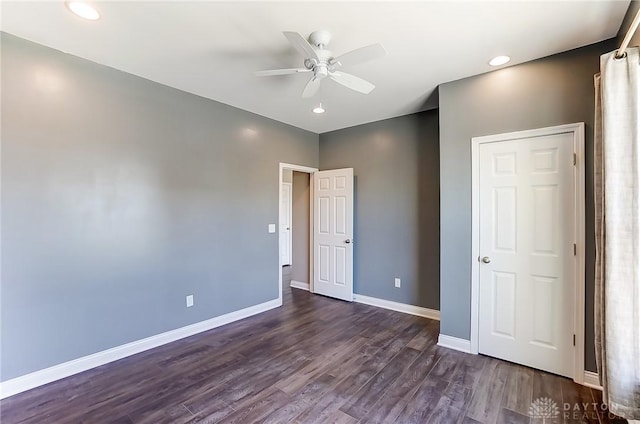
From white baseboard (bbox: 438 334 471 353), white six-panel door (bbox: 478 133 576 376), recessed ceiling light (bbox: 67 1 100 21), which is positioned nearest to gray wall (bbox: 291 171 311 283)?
white baseboard (bbox: 438 334 471 353)

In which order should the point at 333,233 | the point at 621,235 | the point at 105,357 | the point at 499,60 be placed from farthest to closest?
1. the point at 333,233
2. the point at 105,357
3. the point at 499,60
4. the point at 621,235

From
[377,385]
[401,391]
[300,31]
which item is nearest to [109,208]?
[300,31]

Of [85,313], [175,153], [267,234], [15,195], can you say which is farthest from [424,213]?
[15,195]

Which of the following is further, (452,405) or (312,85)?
(312,85)

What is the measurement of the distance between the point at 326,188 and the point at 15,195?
3670mm

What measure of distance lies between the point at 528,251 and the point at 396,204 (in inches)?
74.4

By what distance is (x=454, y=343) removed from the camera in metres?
3.02

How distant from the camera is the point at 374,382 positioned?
7.97 feet

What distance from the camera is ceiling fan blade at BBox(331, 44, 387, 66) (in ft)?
6.26

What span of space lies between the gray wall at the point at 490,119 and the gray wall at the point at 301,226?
2830mm

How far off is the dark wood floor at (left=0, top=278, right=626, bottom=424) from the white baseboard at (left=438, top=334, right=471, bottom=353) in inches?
3.0

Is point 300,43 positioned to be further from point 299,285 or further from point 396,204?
point 299,285

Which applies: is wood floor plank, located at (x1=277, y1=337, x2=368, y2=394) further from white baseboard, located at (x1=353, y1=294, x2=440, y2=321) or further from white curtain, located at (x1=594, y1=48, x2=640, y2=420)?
white curtain, located at (x1=594, y1=48, x2=640, y2=420)

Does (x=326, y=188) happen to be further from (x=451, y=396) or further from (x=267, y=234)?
(x=451, y=396)
